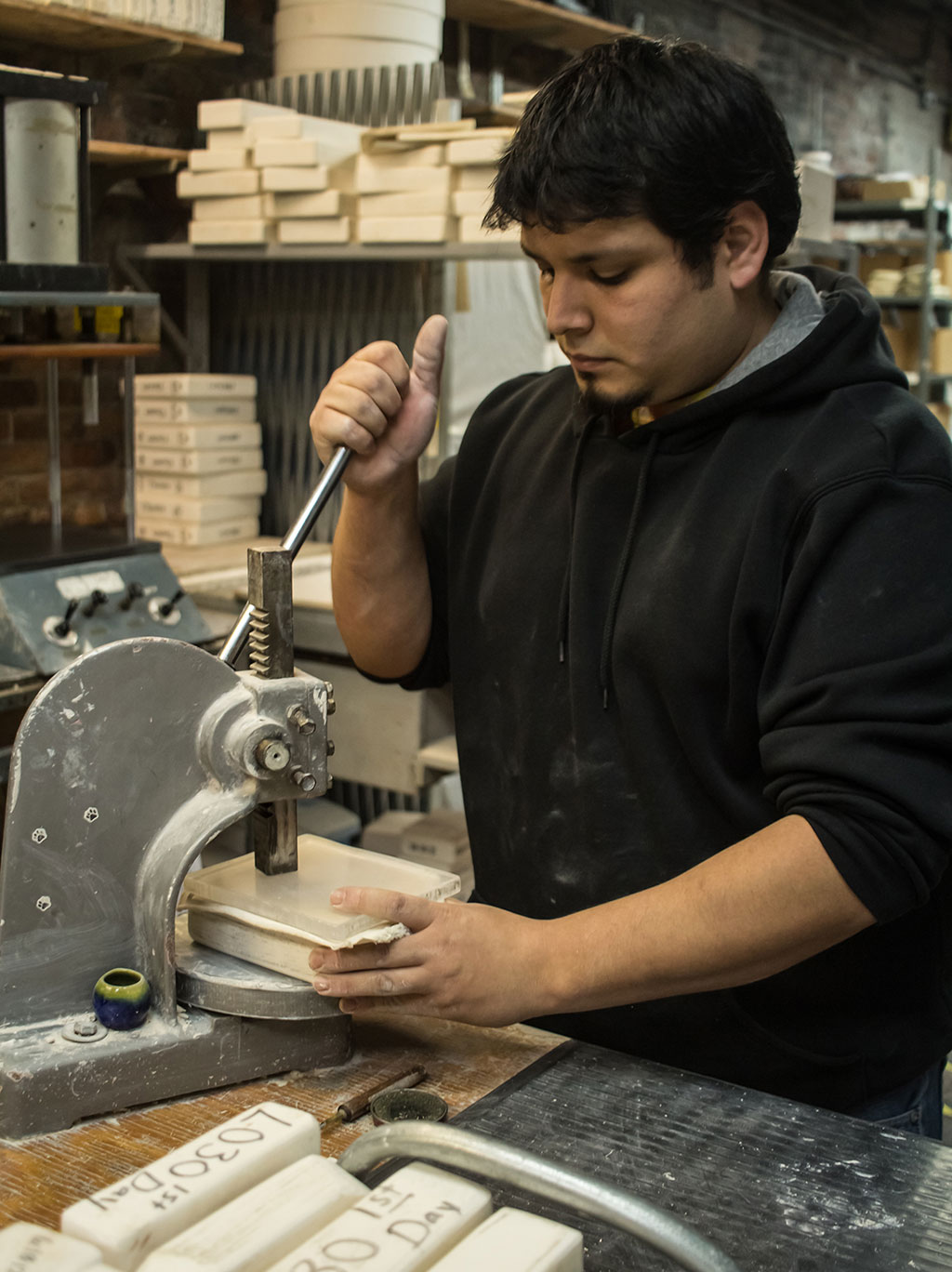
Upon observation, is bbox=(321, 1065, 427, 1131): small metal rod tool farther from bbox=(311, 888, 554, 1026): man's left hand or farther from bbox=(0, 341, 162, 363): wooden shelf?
bbox=(0, 341, 162, 363): wooden shelf

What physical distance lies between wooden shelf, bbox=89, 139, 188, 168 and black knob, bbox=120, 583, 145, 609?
1184 mm

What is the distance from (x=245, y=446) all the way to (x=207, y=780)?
2.52 metres

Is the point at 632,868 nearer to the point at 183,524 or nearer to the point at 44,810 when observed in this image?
the point at 44,810

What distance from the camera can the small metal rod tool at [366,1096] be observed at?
42.0 inches

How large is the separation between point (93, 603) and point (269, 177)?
129cm

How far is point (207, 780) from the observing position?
113 centimetres

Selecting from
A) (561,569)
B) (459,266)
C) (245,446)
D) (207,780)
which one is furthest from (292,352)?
(207,780)

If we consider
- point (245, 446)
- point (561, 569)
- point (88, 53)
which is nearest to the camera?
point (561, 569)

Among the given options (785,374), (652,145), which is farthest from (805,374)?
(652,145)

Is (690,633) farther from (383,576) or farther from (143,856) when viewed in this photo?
(143,856)

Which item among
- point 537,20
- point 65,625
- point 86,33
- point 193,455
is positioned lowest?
point 65,625

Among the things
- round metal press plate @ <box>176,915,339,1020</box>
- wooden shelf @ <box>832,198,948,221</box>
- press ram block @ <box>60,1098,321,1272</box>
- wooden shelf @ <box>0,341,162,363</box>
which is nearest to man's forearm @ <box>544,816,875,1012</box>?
round metal press plate @ <box>176,915,339,1020</box>

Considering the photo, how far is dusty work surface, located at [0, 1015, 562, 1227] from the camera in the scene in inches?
38.4

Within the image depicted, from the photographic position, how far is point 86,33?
2.99 meters
